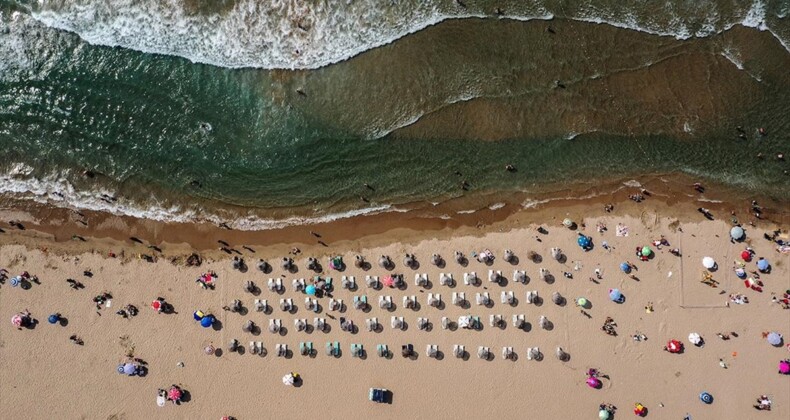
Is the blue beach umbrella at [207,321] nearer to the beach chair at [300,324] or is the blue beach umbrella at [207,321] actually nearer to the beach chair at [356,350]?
the beach chair at [300,324]

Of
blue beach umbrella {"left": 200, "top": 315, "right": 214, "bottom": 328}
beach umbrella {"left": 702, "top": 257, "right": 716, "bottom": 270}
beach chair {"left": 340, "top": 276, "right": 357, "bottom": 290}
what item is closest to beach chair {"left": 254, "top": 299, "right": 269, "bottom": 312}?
blue beach umbrella {"left": 200, "top": 315, "right": 214, "bottom": 328}

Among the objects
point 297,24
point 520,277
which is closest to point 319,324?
point 520,277

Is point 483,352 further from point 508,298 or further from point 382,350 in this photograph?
point 382,350

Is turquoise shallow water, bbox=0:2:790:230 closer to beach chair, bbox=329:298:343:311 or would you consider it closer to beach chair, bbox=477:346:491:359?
beach chair, bbox=329:298:343:311

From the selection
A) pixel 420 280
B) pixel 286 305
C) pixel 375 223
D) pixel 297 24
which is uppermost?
pixel 297 24

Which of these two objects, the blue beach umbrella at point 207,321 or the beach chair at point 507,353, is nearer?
the beach chair at point 507,353

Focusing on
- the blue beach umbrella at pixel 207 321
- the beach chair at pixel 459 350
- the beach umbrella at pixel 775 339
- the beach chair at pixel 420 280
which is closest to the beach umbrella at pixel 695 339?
the beach umbrella at pixel 775 339

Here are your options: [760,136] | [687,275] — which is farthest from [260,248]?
[760,136]
